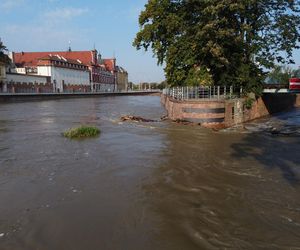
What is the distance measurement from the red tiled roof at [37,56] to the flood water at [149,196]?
91.1 m

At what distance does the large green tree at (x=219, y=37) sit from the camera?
23.1 metres

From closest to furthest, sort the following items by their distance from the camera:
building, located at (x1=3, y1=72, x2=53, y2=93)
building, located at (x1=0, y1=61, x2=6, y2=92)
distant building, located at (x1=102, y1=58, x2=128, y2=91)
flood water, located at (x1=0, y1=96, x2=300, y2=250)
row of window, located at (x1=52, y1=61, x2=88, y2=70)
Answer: flood water, located at (x1=0, y1=96, x2=300, y2=250), building, located at (x1=0, y1=61, x2=6, y2=92), building, located at (x1=3, y1=72, x2=53, y2=93), row of window, located at (x1=52, y1=61, x2=88, y2=70), distant building, located at (x1=102, y1=58, x2=128, y2=91)

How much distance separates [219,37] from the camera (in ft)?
74.3

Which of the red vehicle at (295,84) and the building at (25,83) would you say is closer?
the red vehicle at (295,84)

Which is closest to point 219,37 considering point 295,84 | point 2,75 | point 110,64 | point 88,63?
point 295,84

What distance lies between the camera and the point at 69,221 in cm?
Answer: 687

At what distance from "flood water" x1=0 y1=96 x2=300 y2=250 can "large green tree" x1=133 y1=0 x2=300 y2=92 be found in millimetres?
10401

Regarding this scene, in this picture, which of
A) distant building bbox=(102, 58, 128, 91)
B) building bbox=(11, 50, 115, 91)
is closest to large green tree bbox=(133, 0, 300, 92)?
building bbox=(11, 50, 115, 91)

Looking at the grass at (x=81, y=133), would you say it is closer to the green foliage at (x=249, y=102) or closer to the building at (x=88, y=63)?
the green foliage at (x=249, y=102)

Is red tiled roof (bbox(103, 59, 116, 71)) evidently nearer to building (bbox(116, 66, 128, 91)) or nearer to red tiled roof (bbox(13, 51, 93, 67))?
building (bbox(116, 66, 128, 91))

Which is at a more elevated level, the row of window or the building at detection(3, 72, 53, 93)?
the row of window

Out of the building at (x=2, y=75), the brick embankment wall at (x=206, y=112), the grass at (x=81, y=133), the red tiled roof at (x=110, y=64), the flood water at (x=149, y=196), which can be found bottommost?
the flood water at (x=149, y=196)

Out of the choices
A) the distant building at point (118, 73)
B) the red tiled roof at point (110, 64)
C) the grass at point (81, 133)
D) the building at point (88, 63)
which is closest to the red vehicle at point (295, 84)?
the grass at point (81, 133)

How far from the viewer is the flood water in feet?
20.3
